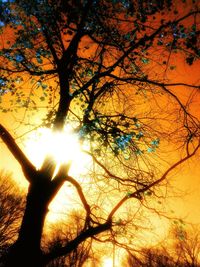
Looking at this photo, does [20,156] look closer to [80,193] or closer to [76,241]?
[80,193]

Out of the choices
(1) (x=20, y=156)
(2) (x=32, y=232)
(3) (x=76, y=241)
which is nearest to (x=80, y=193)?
(3) (x=76, y=241)

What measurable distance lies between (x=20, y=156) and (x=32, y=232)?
1819 millimetres

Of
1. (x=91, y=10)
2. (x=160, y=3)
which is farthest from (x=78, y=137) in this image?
(x=160, y=3)

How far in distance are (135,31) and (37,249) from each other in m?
6.61

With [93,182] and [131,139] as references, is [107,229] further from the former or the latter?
[131,139]

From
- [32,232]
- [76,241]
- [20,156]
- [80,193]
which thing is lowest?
[32,232]

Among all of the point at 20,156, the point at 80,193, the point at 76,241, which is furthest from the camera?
the point at 80,193

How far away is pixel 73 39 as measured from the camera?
7980 mm

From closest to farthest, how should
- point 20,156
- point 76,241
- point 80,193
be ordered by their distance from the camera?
point 20,156 → point 76,241 → point 80,193

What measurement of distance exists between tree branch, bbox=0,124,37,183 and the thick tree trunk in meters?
0.28

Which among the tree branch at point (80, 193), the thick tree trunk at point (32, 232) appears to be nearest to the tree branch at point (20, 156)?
the thick tree trunk at point (32, 232)

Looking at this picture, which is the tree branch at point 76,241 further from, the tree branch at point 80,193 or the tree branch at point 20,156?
the tree branch at point 20,156

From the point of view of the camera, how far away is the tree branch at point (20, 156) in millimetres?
6539

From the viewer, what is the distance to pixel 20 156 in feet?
21.5
